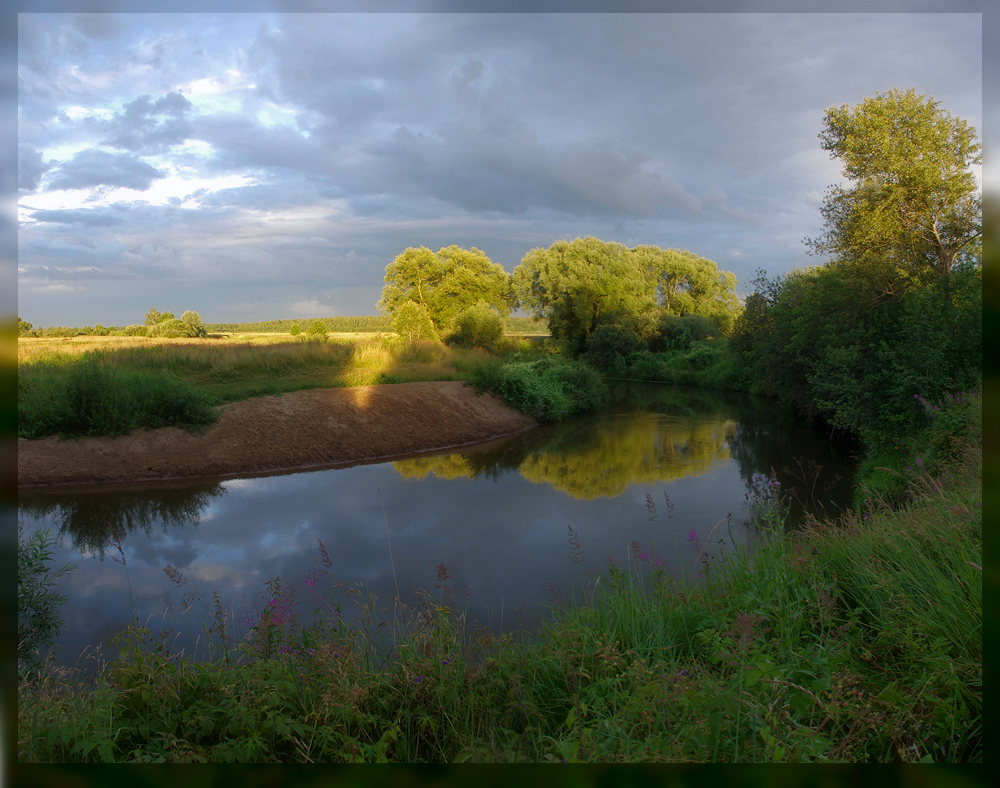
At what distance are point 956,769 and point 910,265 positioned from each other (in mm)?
11447

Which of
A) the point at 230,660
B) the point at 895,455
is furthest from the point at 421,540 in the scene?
the point at 895,455

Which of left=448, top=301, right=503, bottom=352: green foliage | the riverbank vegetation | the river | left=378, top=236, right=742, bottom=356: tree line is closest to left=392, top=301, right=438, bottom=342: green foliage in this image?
left=378, top=236, right=742, bottom=356: tree line

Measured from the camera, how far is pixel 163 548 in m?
7.01

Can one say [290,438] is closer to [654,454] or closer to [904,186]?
[654,454]

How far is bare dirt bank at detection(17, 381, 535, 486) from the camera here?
10.3 m

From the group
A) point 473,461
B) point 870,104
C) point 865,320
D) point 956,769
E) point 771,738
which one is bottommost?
point 473,461

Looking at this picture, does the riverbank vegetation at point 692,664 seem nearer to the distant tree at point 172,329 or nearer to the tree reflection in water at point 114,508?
the tree reflection in water at point 114,508

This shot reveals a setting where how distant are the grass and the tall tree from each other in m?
11.6

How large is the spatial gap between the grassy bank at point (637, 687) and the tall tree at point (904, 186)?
24.1ft

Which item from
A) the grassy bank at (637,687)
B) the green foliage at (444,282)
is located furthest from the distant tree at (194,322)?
the grassy bank at (637,687)

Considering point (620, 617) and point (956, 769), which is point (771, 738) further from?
point (620, 617)

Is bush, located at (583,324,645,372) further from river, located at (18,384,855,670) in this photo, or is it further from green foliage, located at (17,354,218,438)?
green foliage, located at (17,354,218,438)

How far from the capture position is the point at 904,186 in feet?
31.1

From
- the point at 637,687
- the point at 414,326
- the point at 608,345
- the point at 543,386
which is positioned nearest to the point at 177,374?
the point at 543,386
